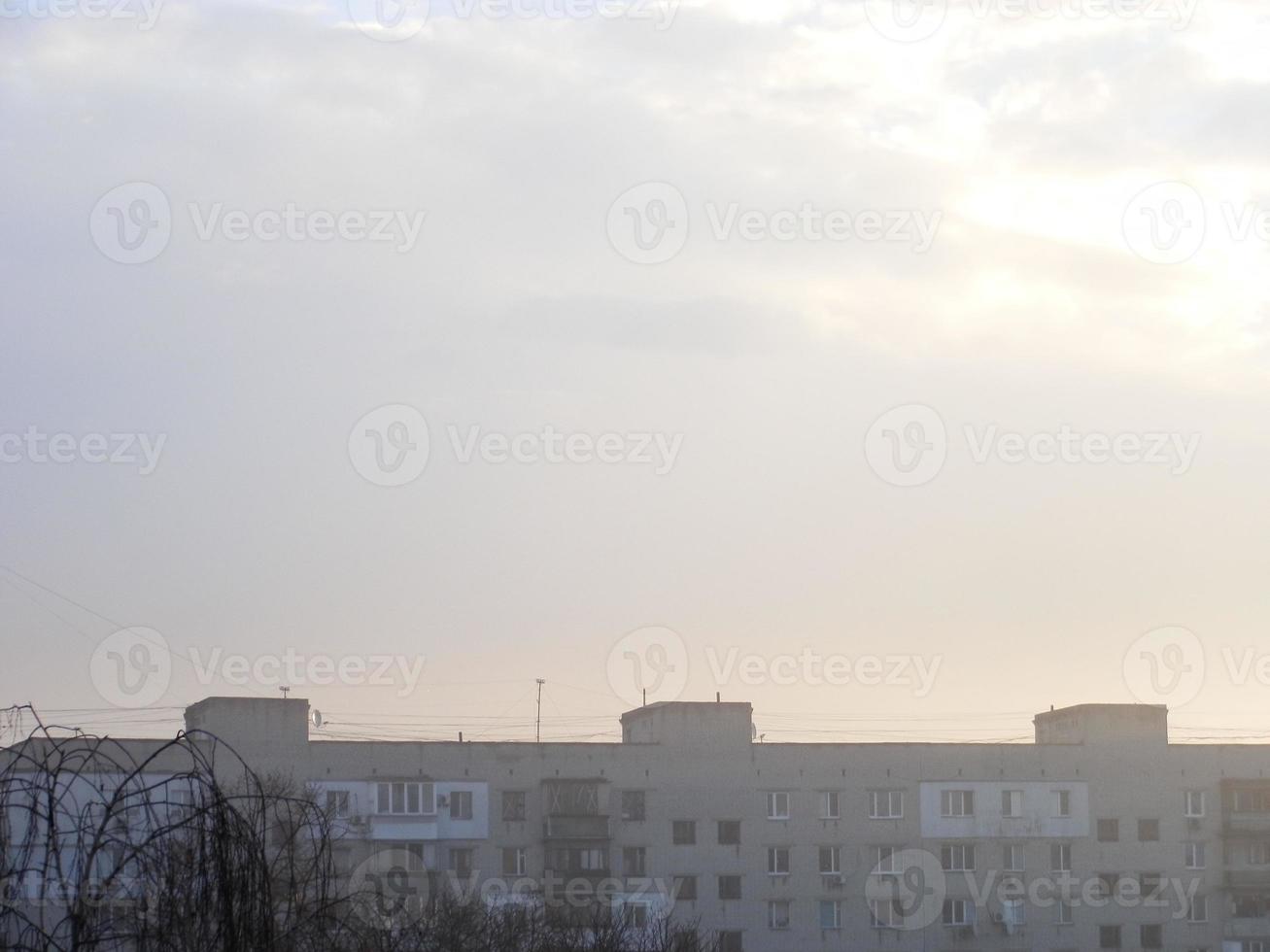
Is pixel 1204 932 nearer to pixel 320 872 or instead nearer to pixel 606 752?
pixel 606 752

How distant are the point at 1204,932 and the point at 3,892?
71675 mm

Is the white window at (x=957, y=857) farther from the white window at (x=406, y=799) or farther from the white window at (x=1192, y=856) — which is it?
the white window at (x=406, y=799)

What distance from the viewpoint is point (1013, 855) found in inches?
2968

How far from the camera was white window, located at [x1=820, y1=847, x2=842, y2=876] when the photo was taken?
2906 inches

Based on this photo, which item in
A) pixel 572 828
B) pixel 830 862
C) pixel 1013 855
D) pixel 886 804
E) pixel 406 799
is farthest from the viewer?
pixel 1013 855

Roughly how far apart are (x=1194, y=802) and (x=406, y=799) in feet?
106

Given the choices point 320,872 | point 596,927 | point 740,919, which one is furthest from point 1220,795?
point 320,872

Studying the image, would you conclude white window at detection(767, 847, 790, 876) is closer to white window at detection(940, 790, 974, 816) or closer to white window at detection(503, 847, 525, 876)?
white window at detection(940, 790, 974, 816)

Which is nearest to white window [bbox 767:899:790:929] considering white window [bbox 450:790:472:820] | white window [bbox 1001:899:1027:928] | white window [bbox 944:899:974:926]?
white window [bbox 944:899:974:926]

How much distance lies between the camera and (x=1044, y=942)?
73.8 metres

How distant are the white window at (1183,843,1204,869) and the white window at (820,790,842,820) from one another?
14.5m

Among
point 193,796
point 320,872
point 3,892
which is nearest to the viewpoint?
point 3,892

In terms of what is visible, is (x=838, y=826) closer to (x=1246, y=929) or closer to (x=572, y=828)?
(x=572, y=828)

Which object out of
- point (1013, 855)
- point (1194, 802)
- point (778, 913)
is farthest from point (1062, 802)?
point (778, 913)
